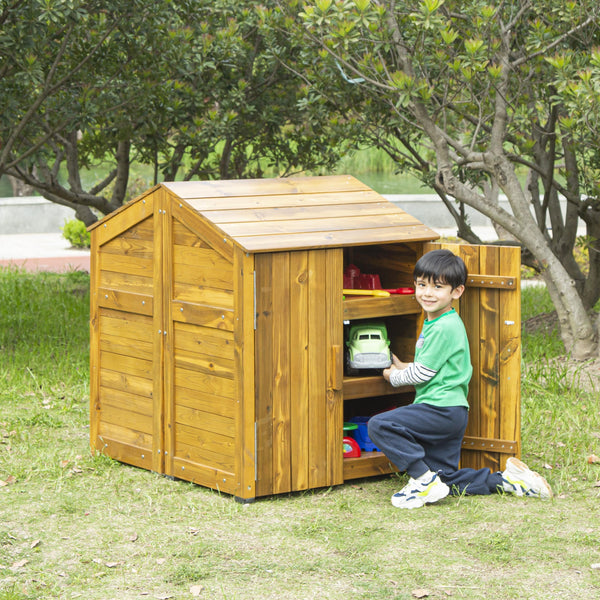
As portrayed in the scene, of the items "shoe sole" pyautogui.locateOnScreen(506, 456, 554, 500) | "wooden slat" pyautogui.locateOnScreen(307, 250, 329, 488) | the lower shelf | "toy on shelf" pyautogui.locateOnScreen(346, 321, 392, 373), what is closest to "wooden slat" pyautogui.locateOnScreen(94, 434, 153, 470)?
"wooden slat" pyautogui.locateOnScreen(307, 250, 329, 488)

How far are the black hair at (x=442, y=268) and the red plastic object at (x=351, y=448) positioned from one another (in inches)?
39.1

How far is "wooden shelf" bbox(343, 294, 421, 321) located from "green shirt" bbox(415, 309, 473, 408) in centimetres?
31

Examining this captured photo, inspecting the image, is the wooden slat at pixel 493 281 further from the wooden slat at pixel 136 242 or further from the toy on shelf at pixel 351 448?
the wooden slat at pixel 136 242

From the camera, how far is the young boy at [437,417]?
16.2 ft

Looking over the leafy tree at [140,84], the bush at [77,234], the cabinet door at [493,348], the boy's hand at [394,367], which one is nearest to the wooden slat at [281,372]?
the boy's hand at [394,367]

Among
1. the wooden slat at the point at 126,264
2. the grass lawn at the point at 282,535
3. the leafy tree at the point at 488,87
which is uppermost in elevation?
the leafy tree at the point at 488,87

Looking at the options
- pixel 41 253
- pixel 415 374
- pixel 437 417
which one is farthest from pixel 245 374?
pixel 41 253

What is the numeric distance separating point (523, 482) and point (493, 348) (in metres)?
0.71

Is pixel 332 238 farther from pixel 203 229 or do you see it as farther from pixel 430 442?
pixel 430 442

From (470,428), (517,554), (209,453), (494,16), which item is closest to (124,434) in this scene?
(209,453)

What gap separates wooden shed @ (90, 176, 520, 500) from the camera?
492 centimetres

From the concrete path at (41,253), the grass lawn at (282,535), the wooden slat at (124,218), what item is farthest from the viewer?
the concrete path at (41,253)

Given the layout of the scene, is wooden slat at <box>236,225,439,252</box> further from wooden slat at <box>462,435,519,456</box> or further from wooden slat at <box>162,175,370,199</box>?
wooden slat at <box>462,435,519,456</box>

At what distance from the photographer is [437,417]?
4988 mm
